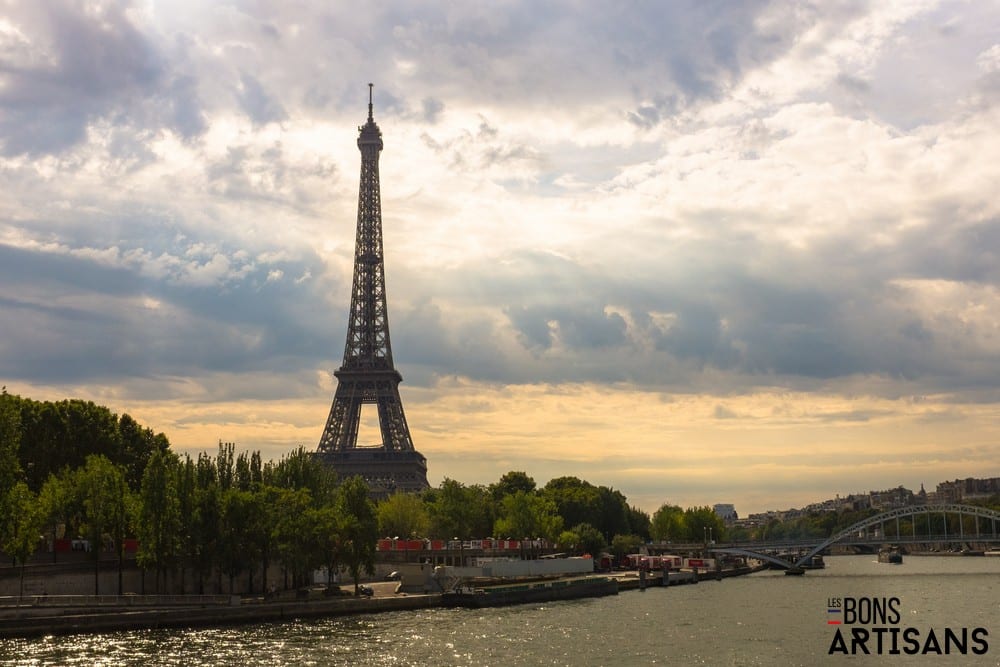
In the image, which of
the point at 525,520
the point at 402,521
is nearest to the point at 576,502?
the point at 525,520

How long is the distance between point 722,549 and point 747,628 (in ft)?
273

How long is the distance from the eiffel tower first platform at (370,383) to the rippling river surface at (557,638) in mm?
62344

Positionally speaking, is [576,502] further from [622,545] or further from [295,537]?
[295,537]

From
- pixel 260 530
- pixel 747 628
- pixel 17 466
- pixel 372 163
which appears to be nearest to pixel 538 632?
pixel 747 628

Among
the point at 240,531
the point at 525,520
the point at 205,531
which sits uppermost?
the point at 205,531

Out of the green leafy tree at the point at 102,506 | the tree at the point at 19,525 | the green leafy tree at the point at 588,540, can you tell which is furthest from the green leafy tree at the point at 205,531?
the green leafy tree at the point at 588,540

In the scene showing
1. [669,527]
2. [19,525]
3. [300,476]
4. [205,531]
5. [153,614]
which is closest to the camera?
[153,614]

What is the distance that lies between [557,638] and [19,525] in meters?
30.5

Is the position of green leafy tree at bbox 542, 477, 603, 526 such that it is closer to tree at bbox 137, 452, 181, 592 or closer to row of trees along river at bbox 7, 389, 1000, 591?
row of trees along river at bbox 7, 389, 1000, 591

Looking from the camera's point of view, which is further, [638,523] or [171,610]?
[638,523]

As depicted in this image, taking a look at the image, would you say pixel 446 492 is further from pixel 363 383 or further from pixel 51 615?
pixel 51 615

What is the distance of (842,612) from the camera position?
82.6 metres

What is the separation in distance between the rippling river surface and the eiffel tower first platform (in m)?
62.3

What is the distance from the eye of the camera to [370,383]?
158m
